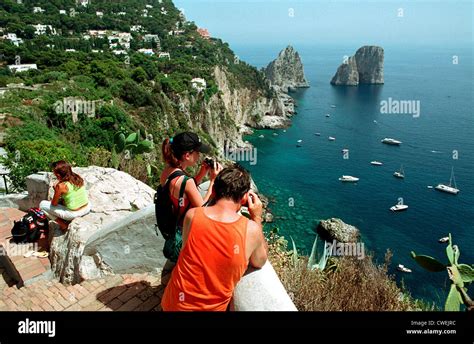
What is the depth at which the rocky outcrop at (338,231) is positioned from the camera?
103 feet

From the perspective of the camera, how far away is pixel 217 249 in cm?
247

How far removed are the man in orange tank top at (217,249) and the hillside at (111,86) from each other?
6647 millimetres

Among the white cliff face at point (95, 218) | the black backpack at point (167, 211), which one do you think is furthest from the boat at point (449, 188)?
the black backpack at point (167, 211)

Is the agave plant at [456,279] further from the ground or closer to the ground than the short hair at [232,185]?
Answer: closer to the ground

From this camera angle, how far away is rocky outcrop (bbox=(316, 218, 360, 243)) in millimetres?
31359

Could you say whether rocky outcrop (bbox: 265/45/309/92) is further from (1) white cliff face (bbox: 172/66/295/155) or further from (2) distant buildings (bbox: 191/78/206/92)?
(2) distant buildings (bbox: 191/78/206/92)

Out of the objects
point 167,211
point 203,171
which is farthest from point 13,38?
point 167,211

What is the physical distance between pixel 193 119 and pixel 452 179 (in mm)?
34078

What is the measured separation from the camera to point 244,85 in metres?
71.6

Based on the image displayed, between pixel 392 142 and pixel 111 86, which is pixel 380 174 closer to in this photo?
pixel 392 142

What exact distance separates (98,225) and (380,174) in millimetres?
49506

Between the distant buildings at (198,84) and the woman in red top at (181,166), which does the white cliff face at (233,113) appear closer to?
the distant buildings at (198,84)
